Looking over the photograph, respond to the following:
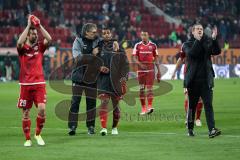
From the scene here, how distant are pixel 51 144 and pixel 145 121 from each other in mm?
5970

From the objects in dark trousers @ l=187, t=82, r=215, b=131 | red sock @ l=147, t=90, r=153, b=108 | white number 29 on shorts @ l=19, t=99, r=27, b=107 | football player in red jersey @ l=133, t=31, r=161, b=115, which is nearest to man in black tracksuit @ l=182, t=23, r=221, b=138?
dark trousers @ l=187, t=82, r=215, b=131

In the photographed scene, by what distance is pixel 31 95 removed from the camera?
45.5 ft

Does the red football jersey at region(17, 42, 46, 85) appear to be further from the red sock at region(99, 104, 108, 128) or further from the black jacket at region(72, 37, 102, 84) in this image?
the red sock at region(99, 104, 108, 128)

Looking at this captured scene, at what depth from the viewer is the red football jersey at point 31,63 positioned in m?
13.7

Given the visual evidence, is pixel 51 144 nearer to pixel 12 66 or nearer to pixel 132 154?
pixel 132 154

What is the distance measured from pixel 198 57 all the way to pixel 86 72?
254cm

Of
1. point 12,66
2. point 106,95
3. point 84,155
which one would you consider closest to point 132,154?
point 84,155

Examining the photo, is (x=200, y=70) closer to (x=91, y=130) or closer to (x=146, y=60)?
(x=91, y=130)

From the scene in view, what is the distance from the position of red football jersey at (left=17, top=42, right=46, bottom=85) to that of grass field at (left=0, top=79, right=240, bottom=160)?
124 cm

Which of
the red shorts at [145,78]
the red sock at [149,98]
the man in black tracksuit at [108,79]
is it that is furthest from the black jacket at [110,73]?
the red shorts at [145,78]

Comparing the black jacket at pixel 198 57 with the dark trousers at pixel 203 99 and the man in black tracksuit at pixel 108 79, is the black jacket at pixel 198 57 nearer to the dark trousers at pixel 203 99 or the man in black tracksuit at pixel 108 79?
the dark trousers at pixel 203 99

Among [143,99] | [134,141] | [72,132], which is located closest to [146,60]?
[143,99]

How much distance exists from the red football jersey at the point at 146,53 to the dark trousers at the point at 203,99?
301 inches

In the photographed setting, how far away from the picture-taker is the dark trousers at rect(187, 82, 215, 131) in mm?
14750
